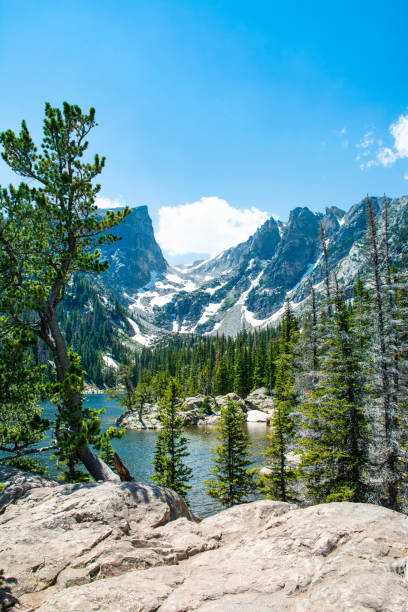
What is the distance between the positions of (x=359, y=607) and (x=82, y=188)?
1284 centimetres

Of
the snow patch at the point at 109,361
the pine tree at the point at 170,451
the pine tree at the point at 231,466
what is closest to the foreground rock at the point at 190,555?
the pine tree at the point at 231,466

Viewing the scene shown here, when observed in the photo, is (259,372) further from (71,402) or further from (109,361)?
(109,361)

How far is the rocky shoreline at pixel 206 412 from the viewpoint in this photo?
6322 centimetres

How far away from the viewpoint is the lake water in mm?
26812

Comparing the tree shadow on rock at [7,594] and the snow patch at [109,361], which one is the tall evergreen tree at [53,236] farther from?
the snow patch at [109,361]

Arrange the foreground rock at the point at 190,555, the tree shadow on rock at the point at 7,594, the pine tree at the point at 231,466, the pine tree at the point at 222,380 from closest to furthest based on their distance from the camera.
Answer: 1. the foreground rock at the point at 190,555
2. the tree shadow on rock at the point at 7,594
3. the pine tree at the point at 231,466
4. the pine tree at the point at 222,380

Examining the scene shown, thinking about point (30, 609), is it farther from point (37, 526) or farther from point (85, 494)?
point (85, 494)

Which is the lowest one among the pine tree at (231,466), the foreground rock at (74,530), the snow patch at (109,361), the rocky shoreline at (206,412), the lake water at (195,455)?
the snow patch at (109,361)

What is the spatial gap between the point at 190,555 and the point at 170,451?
17.9m

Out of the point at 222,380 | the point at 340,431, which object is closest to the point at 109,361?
the point at 222,380

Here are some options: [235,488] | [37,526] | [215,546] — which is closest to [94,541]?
[37,526]

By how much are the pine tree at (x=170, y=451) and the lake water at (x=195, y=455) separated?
303cm

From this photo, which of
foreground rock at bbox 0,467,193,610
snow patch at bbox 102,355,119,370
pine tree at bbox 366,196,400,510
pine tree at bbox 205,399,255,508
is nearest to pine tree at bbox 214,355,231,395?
pine tree at bbox 205,399,255,508

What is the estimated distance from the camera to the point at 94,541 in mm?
6785
